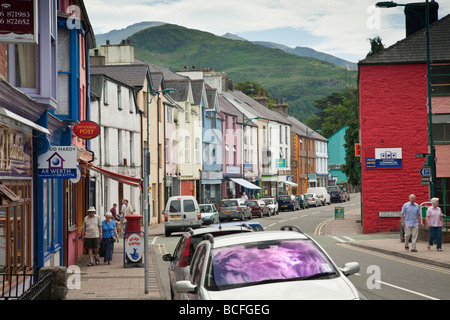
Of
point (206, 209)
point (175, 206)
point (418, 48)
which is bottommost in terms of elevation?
point (206, 209)

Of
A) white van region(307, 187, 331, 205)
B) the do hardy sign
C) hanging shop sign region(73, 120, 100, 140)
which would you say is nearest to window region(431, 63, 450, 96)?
hanging shop sign region(73, 120, 100, 140)

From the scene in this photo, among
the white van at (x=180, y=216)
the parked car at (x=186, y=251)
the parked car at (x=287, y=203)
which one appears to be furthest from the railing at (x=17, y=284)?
the parked car at (x=287, y=203)

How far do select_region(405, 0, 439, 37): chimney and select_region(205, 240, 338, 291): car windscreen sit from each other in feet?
101

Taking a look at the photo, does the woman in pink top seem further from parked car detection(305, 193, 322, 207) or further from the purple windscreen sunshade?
parked car detection(305, 193, 322, 207)

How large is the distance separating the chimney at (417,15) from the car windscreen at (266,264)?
1214 inches

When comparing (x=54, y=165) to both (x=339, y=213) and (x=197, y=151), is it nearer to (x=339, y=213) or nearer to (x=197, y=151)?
(x=339, y=213)

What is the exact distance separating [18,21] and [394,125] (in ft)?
85.7

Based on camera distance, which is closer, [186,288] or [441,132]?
[186,288]

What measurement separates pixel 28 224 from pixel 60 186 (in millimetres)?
5199

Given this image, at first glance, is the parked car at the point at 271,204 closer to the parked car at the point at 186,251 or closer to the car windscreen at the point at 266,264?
the parked car at the point at 186,251

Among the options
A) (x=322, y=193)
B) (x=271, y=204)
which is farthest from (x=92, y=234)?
(x=322, y=193)

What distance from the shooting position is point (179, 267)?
445 inches

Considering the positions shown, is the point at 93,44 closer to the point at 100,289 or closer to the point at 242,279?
the point at 100,289

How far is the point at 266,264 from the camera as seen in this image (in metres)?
8.21
